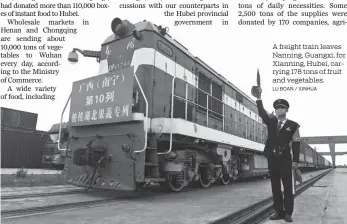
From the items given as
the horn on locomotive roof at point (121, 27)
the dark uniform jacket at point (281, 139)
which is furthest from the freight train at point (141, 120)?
the dark uniform jacket at point (281, 139)

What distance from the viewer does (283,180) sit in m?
3.63

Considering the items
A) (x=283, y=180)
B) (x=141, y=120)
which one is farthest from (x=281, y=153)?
(x=141, y=120)

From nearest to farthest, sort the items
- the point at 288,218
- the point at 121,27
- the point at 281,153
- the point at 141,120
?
the point at 288,218 → the point at 281,153 → the point at 141,120 → the point at 121,27

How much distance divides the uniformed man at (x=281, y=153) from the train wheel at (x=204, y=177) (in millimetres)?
3740

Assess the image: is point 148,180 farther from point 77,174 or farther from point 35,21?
point 35,21

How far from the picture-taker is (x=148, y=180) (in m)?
4.90

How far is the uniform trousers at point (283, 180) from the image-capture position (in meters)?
3.58

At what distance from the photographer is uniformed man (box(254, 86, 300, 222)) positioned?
3.59m

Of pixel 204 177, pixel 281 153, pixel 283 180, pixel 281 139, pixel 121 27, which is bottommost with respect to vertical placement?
pixel 204 177

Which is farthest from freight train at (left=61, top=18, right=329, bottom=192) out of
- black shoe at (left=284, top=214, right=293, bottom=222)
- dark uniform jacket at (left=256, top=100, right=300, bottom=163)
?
black shoe at (left=284, top=214, right=293, bottom=222)

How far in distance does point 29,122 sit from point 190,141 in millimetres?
14014

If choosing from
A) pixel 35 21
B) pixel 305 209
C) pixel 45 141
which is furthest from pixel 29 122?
pixel 305 209

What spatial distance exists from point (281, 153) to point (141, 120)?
8.52 ft

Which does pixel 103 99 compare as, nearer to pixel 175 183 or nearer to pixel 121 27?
pixel 121 27
